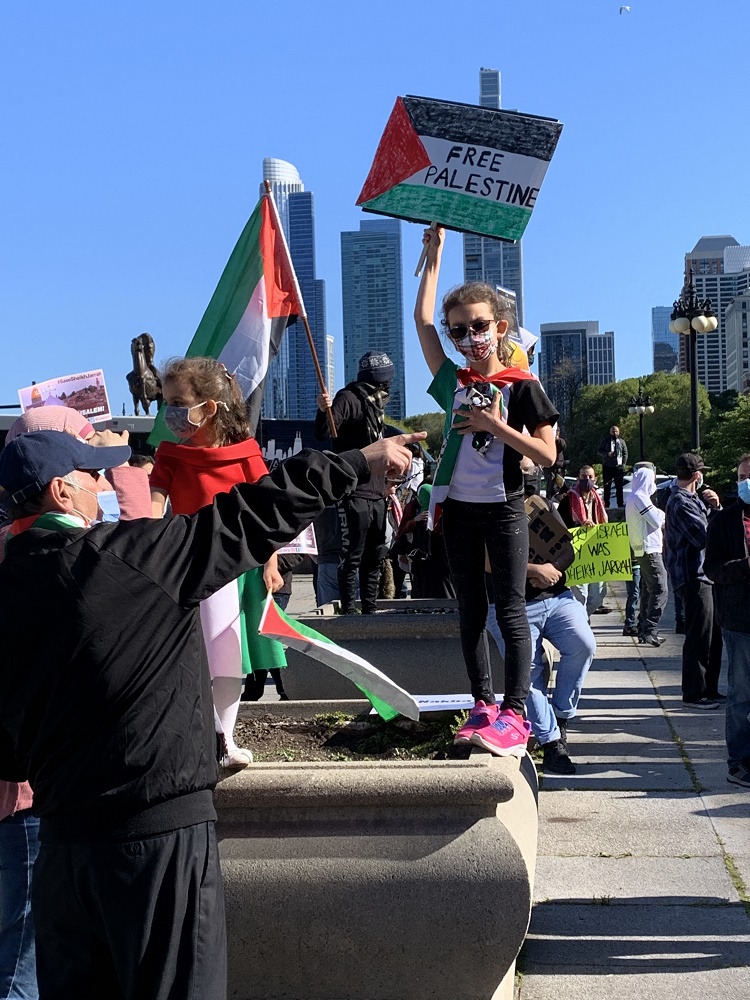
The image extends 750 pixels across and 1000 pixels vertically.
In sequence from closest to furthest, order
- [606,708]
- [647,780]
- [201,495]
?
[201,495]
[647,780]
[606,708]

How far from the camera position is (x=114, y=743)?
2.79 meters

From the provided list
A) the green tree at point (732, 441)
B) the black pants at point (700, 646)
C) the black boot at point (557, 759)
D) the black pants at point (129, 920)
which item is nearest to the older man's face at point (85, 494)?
the black pants at point (129, 920)

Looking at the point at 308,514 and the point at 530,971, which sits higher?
the point at 308,514

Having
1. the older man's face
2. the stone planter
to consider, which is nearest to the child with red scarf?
the stone planter

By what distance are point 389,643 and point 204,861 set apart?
537 centimetres

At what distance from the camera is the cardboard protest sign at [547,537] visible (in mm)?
7105

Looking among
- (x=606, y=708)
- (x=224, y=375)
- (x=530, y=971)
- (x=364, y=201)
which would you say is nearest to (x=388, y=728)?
(x=530, y=971)

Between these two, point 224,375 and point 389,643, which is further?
point 389,643

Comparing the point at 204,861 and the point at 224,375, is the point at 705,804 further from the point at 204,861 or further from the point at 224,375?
the point at 204,861

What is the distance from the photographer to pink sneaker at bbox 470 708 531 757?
4.70 meters

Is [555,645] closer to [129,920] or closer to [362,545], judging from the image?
[362,545]

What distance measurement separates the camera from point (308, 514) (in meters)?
3.05

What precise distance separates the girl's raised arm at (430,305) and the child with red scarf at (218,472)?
901 mm

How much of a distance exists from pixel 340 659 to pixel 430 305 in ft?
5.74
